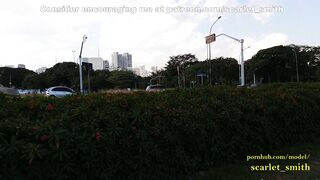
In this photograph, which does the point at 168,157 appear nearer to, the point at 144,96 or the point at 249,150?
the point at 144,96

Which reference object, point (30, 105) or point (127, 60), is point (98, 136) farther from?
point (127, 60)

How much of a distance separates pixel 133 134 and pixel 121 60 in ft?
472

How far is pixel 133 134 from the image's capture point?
4.03m

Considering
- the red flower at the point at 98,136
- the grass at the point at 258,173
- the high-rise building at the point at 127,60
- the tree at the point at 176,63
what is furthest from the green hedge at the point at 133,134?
the high-rise building at the point at 127,60

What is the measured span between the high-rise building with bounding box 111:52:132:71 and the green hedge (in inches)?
5293

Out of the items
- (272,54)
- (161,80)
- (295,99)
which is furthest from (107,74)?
(295,99)

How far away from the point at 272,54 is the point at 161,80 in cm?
3110

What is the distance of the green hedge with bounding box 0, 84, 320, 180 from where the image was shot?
3.27 metres

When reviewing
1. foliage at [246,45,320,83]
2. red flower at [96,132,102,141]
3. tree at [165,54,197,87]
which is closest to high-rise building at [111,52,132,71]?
tree at [165,54,197,87]

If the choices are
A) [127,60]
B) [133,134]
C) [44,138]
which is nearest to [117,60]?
[127,60]

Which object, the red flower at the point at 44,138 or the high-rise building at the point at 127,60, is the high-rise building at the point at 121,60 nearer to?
the high-rise building at the point at 127,60

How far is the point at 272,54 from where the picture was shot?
3871 inches

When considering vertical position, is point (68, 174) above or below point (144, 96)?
below

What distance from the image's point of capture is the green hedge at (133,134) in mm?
3268
